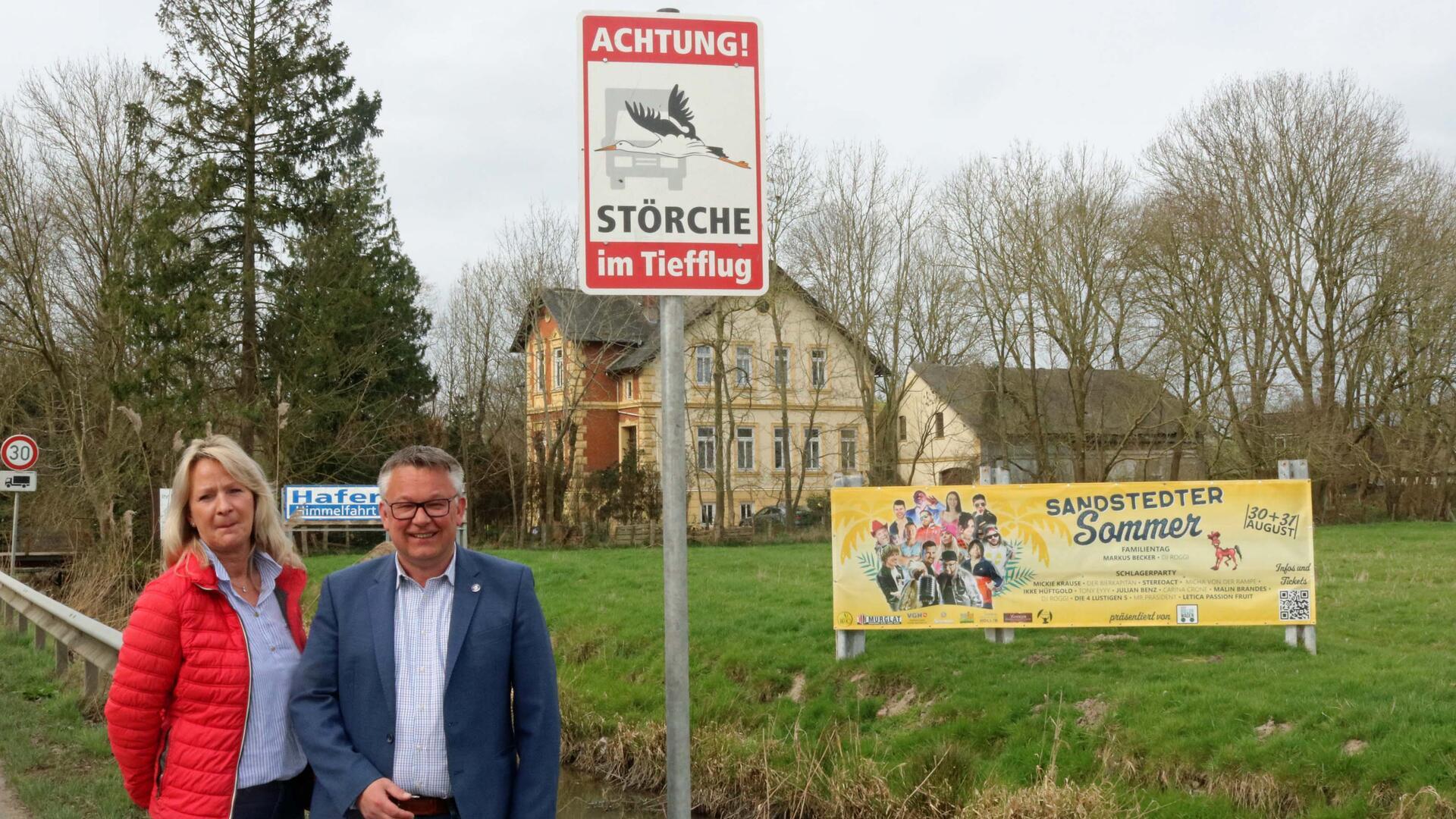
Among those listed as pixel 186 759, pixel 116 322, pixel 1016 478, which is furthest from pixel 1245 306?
pixel 186 759

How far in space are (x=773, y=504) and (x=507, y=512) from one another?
454 inches

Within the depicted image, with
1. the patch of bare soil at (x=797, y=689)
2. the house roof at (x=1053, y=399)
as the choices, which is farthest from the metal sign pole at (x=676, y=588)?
the house roof at (x=1053, y=399)

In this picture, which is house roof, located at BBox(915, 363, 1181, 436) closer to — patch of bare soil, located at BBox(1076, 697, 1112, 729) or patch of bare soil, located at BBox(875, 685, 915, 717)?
patch of bare soil, located at BBox(875, 685, 915, 717)

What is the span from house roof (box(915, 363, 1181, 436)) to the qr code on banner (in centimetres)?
2724

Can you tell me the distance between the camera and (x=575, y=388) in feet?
139

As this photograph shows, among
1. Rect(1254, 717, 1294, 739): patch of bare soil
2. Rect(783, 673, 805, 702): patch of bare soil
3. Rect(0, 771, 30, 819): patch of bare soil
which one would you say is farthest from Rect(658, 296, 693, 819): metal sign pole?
Rect(783, 673, 805, 702): patch of bare soil

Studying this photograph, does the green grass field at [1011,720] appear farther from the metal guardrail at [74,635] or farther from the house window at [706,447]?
the house window at [706,447]

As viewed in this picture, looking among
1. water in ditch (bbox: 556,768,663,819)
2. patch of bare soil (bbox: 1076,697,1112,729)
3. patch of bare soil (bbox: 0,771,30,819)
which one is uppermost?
patch of bare soil (bbox: 0,771,30,819)

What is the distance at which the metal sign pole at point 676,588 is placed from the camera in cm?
299

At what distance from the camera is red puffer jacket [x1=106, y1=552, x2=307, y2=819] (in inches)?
139

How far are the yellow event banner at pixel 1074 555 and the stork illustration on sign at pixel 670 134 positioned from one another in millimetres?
8567

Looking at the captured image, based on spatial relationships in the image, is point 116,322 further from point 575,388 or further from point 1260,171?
point 1260,171

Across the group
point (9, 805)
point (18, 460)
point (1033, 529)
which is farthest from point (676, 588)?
point (18, 460)

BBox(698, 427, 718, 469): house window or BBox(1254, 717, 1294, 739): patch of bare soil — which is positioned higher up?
BBox(698, 427, 718, 469): house window
